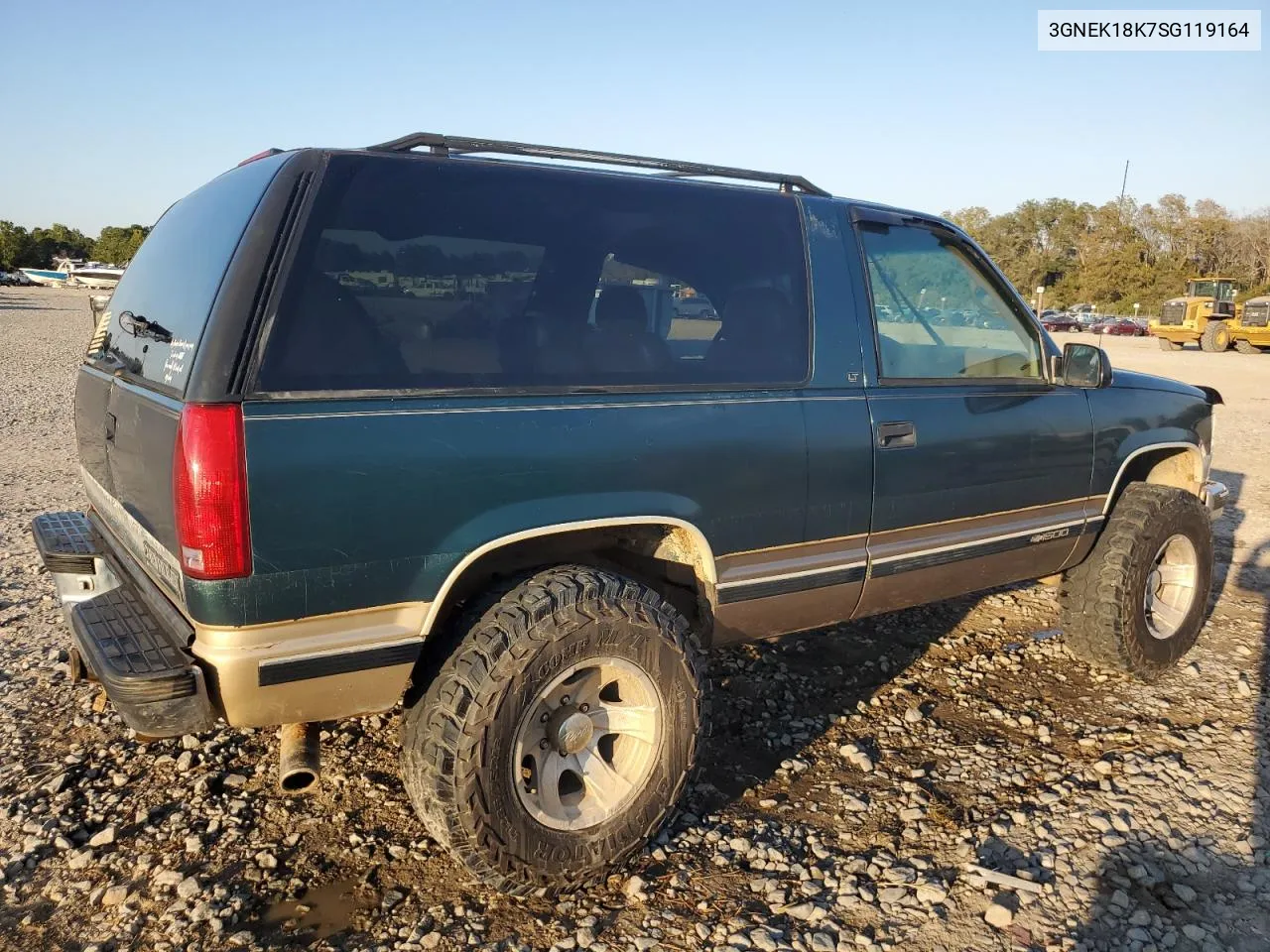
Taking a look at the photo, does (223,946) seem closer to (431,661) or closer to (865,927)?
(431,661)

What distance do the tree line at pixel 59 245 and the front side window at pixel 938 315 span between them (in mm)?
83623

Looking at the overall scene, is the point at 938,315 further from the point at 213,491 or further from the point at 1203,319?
the point at 1203,319

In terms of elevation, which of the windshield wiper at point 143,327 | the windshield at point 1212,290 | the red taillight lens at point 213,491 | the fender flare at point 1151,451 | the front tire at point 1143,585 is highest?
the windshield at point 1212,290

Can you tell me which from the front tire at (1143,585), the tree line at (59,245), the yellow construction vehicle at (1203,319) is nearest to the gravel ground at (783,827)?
the front tire at (1143,585)

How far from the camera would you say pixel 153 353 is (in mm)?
2713

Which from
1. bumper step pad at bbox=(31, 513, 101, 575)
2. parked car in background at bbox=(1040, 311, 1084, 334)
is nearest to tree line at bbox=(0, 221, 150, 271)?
parked car in background at bbox=(1040, 311, 1084, 334)

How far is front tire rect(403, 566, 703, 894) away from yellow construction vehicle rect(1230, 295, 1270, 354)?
115ft

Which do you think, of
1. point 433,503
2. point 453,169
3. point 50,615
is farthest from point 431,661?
point 50,615

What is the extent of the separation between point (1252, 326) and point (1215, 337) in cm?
120

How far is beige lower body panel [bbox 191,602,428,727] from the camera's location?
226 centimetres

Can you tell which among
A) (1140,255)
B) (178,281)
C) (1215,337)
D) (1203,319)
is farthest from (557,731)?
(1140,255)

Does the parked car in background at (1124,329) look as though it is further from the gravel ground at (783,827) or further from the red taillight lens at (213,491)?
the red taillight lens at (213,491)

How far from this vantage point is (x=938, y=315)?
3.75m

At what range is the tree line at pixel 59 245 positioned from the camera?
76.9 m
